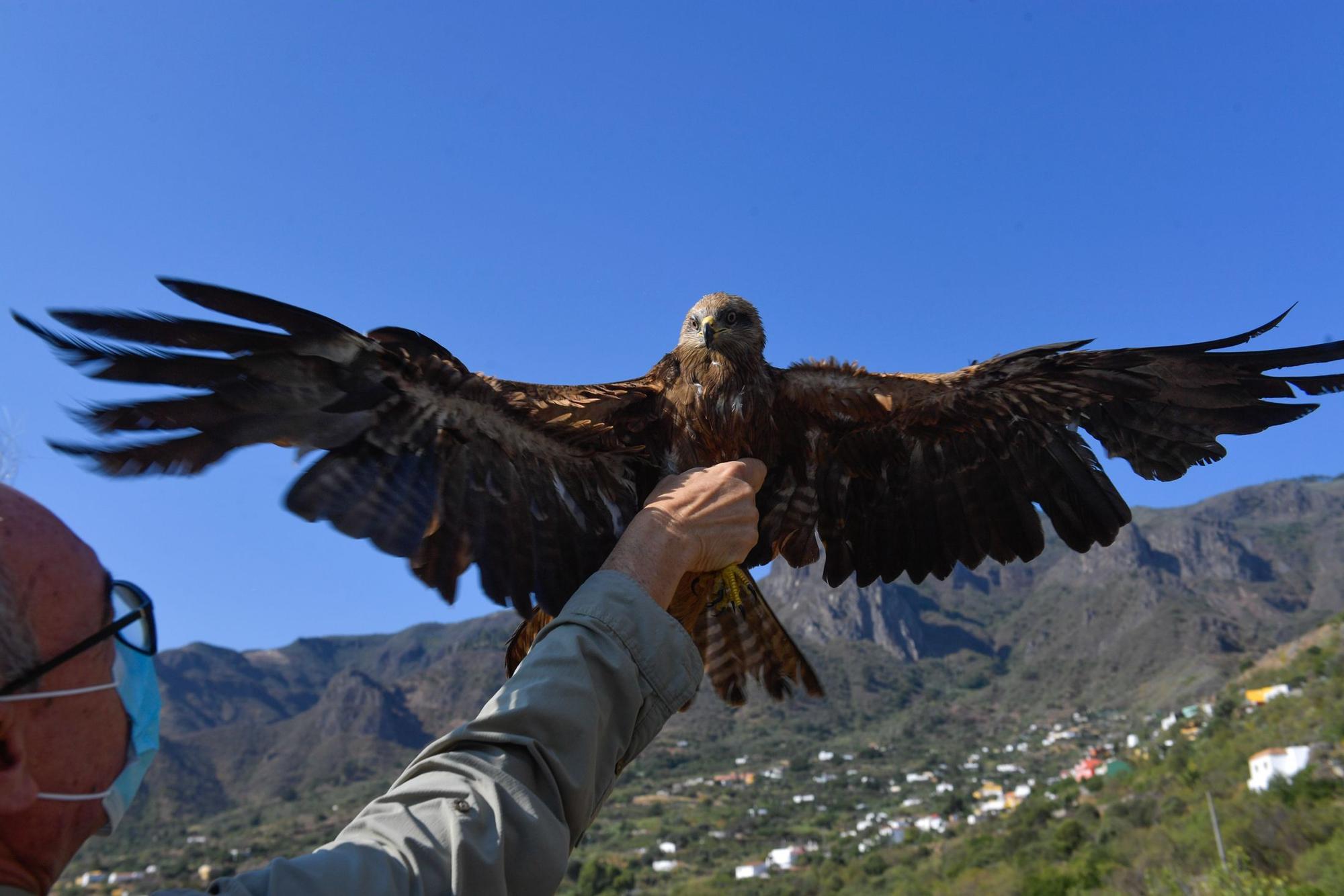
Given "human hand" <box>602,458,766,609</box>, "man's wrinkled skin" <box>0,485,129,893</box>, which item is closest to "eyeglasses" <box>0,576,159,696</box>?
"man's wrinkled skin" <box>0,485,129,893</box>

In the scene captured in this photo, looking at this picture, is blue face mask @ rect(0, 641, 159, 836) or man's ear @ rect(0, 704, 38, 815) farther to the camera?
blue face mask @ rect(0, 641, 159, 836)

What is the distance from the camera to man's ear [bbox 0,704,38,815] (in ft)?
4.49

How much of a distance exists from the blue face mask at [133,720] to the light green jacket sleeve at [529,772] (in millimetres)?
235

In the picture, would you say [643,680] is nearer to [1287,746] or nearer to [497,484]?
[497,484]

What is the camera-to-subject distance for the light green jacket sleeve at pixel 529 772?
1590mm

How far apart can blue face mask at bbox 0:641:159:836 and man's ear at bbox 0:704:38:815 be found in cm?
12

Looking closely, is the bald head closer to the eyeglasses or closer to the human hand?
the eyeglasses

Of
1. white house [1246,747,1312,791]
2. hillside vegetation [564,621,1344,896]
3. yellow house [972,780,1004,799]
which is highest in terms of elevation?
white house [1246,747,1312,791]

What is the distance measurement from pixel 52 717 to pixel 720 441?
3636 mm

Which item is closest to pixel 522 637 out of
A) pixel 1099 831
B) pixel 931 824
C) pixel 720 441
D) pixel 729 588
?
pixel 729 588

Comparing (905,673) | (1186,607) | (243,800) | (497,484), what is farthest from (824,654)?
(497,484)

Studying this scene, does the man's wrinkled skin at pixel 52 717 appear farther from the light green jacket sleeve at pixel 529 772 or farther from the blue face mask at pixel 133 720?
the light green jacket sleeve at pixel 529 772

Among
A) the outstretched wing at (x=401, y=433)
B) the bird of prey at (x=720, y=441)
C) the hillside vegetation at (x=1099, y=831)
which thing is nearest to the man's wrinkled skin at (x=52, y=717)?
the outstretched wing at (x=401, y=433)

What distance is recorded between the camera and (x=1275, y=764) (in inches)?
1575
